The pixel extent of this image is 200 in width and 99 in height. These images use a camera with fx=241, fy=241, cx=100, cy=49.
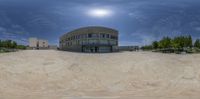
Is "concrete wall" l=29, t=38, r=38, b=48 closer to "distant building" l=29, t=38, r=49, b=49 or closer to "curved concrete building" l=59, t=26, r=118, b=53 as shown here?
"distant building" l=29, t=38, r=49, b=49

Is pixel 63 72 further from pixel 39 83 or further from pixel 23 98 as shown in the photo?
pixel 23 98

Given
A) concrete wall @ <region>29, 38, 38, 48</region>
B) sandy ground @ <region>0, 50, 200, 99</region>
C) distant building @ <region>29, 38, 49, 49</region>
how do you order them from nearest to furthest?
sandy ground @ <region>0, 50, 200, 99</region> < distant building @ <region>29, 38, 49, 49</region> < concrete wall @ <region>29, 38, 38, 48</region>

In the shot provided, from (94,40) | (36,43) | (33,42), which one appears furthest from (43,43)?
(94,40)

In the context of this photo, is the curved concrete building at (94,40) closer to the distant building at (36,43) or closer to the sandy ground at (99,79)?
the distant building at (36,43)

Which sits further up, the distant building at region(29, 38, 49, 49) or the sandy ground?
the distant building at region(29, 38, 49, 49)

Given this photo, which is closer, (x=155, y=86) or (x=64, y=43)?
(x=155, y=86)

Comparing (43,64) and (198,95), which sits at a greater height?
(43,64)

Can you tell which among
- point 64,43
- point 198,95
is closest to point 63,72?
point 198,95

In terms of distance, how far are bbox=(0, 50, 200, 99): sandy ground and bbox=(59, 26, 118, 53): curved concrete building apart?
154 feet

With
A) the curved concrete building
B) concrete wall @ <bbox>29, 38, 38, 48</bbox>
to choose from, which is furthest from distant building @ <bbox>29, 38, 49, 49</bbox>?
the curved concrete building

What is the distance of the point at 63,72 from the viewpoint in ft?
76.4

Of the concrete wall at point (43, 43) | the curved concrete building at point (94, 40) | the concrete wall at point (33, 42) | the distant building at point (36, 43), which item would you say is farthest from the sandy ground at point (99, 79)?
the concrete wall at point (43, 43)

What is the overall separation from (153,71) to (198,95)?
24.7 feet

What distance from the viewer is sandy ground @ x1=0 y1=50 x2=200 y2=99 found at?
16938 millimetres
